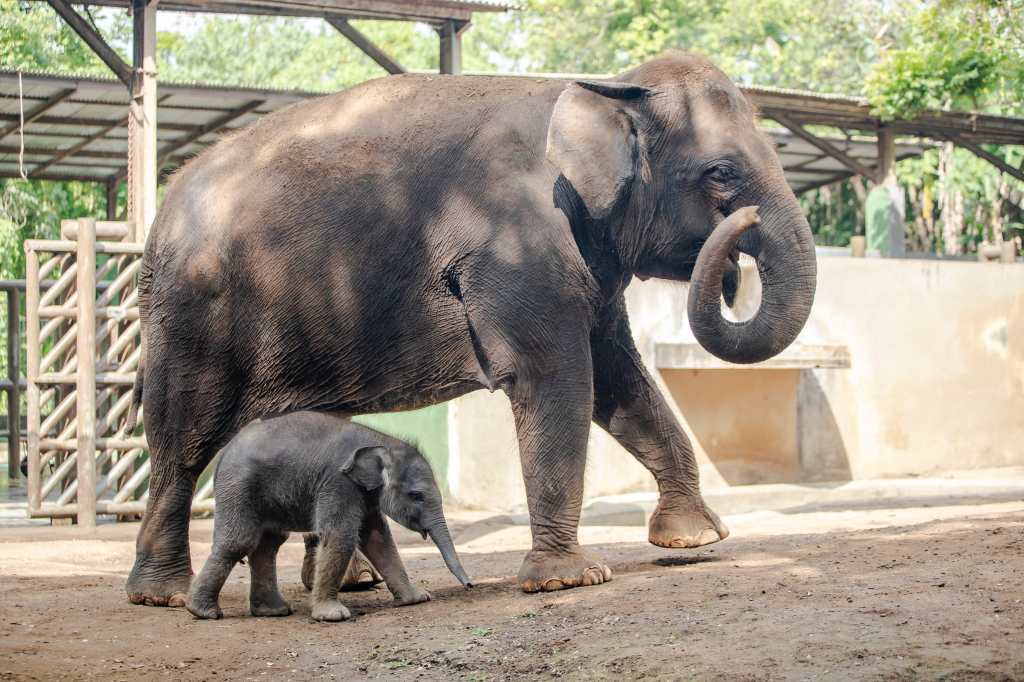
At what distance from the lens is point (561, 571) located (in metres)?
6.04

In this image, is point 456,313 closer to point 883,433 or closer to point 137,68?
point 137,68

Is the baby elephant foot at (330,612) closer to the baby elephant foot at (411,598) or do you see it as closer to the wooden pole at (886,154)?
the baby elephant foot at (411,598)

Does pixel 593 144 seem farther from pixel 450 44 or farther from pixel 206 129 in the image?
pixel 206 129

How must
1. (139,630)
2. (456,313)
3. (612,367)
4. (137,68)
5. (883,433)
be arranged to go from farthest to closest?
(883,433) → (137,68) → (612,367) → (456,313) → (139,630)

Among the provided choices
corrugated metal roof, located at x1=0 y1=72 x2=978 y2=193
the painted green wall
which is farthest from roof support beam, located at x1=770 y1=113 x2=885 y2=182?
the painted green wall

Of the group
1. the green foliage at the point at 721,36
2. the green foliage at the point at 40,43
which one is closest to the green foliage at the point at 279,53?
the green foliage at the point at 721,36

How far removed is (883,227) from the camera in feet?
63.8

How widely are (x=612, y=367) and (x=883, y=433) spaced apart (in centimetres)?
855

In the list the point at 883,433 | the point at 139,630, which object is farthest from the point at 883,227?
the point at 139,630

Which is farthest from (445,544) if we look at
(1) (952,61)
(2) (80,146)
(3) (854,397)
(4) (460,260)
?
(1) (952,61)

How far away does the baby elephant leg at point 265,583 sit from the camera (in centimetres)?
622

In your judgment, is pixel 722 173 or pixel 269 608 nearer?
pixel 269 608

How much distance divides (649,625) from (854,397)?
33.6 ft

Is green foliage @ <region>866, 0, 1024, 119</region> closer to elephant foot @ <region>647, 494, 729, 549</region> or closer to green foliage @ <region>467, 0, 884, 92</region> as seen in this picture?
elephant foot @ <region>647, 494, 729, 549</region>
